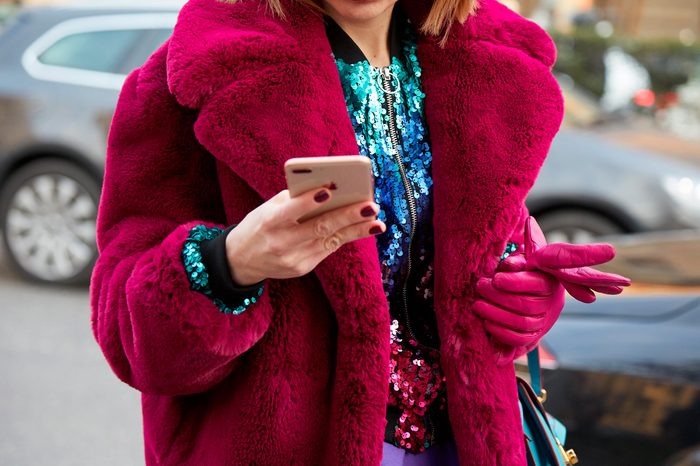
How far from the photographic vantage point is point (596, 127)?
6363mm

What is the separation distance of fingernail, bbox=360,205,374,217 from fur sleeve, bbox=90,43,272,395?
0.27 m

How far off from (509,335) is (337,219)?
17.6 inches

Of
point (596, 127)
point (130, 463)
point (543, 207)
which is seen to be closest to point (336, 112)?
point (130, 463)

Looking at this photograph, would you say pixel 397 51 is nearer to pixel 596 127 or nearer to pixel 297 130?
pixel 297 130

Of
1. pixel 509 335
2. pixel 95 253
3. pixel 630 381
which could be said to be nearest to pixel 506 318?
pixel 509 335

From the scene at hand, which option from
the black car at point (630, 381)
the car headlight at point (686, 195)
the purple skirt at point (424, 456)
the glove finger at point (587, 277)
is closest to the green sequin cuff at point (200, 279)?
the purple skirt at point (424, 456)

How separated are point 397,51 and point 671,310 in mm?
1607

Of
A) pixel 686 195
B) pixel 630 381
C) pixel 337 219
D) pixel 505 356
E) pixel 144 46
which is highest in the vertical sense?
pixel 337 219

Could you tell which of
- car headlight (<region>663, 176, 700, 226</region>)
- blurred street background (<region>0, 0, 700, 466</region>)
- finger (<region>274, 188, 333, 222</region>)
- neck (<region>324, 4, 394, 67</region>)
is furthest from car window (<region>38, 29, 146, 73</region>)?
finger (<region>274, 188, 333, 222</region>)

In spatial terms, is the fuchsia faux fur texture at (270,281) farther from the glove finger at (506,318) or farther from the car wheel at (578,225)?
the car wheel at (578,225)

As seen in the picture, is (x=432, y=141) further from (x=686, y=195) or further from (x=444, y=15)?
(x=686, y=195)

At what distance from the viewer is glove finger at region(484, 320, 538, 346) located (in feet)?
4.63

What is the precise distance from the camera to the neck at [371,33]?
1.52 meters

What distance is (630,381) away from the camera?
8.64ft
